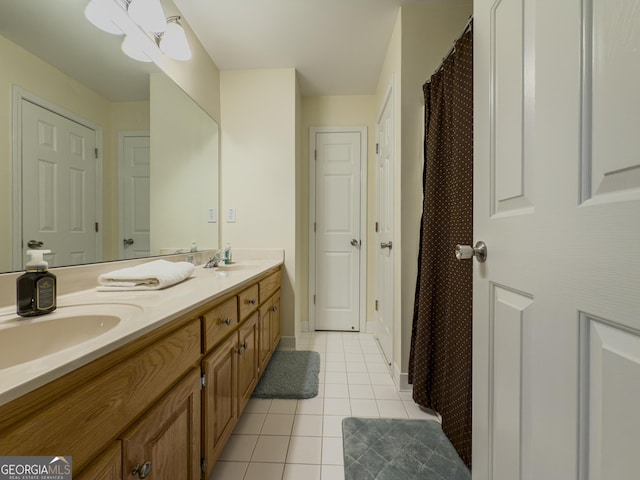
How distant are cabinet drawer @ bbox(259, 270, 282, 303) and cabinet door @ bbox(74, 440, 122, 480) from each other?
3.42 feet

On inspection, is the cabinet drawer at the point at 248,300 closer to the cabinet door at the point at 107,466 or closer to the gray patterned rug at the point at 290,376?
the gray patterned rug at the point at 290,376

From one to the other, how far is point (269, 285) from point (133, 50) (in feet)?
4.81

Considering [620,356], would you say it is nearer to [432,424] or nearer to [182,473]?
[182,473]

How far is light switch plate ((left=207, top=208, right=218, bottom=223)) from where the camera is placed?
6.85 feet

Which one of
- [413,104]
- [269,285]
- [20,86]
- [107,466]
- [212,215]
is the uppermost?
[413,104]

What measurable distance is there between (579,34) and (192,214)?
6.43ft

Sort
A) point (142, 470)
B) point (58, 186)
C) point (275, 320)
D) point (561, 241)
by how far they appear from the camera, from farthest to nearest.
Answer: point (275, 320)
point (58, 186)
point (142, 470)
point (561, 241)

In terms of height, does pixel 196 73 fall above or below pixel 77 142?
above

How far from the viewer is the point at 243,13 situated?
65.6 inches

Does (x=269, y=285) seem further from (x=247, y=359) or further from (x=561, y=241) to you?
(x=561, y=241)

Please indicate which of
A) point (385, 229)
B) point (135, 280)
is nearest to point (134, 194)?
point (135, 280)

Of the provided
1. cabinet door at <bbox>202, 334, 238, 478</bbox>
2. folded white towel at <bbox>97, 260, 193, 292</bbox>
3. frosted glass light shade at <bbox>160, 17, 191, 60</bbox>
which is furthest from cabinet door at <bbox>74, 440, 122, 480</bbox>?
frosted glass light shade at <bbox>160, 17, 191, 60</bbox>

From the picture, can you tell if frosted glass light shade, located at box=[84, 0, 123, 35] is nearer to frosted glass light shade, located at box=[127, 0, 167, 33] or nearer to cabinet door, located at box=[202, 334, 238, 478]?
frosted glass light shade, located at box=[127, 0, 167, 33]

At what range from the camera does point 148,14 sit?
1.33 metres
